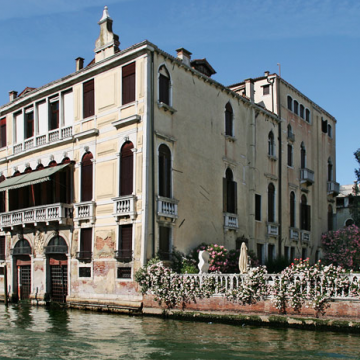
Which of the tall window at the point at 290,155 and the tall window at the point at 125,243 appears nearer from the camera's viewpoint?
the tall window at the point at 125,243

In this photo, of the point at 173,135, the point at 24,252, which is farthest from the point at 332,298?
the point at 24,252

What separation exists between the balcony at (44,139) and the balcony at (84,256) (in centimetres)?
475

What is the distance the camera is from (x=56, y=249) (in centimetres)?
2189

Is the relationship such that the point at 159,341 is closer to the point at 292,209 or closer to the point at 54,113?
the point at 54,113

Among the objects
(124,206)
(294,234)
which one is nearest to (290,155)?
(294,234)

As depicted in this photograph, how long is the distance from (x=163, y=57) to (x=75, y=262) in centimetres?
847

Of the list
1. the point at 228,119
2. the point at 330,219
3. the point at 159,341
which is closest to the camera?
the point at 159,341

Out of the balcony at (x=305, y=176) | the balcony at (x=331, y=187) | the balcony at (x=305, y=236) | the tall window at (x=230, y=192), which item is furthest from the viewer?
the balcony at (x=331, y=187)

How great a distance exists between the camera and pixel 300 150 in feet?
96.6

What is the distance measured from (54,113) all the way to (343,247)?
16.5 meters

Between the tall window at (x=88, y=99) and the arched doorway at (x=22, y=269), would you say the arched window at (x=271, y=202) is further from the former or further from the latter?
the arched doorway at (x=22, y=269)

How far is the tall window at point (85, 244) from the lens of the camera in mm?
20609

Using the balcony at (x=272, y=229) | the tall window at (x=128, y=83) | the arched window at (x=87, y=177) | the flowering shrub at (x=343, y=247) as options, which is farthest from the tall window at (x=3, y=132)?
the flowering shrub at (x=343, y=247)

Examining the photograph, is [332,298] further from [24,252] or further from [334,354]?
[24,252]
